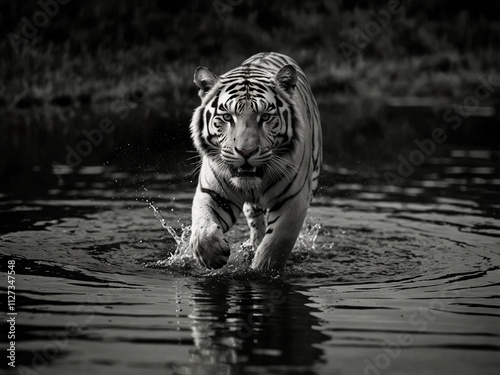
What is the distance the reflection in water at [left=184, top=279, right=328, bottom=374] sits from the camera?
380 cm


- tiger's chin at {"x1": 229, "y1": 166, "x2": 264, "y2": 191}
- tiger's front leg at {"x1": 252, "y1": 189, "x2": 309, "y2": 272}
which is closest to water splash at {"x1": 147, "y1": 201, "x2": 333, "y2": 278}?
tiger's front leg at {"x1": 252, "y1": 189, "x2": 309, "y2": 272}

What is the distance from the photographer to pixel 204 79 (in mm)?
5598

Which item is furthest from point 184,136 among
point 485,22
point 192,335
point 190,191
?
point 485,22

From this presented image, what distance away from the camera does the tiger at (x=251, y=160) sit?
5125 mm

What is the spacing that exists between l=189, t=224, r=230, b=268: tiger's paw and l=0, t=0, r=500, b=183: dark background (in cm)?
502

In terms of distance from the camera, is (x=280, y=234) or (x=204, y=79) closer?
(x=280, y=234)

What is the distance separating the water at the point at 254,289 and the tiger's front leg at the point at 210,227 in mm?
204
